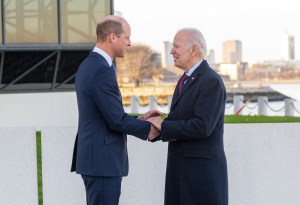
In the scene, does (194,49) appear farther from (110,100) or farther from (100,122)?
(100,122)

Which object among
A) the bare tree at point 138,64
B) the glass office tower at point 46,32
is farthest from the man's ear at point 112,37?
the bare tree at point 138,64

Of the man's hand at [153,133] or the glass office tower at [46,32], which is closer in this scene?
the man's hand at [153,133]

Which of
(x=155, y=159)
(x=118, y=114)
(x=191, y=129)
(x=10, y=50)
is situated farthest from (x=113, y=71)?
(x=10, y=50)

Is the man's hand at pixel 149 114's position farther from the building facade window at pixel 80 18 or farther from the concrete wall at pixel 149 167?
the building facade window at pixel 80 18

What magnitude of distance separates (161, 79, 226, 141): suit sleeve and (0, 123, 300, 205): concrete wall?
6.01 ft

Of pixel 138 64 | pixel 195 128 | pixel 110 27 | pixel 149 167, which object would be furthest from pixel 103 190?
pixel 138 64

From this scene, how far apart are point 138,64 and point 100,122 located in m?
61.3

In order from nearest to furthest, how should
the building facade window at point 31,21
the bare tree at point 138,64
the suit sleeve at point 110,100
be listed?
the suit sleeve at point 110,100 < the building facade window at point 31,21 < the bare tree at point 138,64

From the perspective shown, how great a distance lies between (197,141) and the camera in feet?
13.5

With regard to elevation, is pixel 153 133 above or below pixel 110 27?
below

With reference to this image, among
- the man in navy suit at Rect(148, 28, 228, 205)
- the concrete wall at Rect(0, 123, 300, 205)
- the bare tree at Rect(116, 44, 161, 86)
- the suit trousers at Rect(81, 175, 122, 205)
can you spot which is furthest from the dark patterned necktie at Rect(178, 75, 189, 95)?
the bare tree at Rect(116, 44, 161, 86)

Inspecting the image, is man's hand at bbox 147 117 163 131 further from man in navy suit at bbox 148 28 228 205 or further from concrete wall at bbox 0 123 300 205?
concrete wall at bbox 0 123 300 205

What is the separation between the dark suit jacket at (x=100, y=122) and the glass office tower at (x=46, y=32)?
1725cm

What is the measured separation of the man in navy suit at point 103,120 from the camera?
13.0 feet
